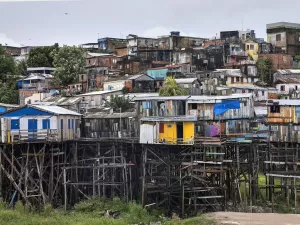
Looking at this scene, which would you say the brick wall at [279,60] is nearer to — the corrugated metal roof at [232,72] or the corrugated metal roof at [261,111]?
the corrugated metal roof at [232,72]

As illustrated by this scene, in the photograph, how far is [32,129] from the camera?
3112cm

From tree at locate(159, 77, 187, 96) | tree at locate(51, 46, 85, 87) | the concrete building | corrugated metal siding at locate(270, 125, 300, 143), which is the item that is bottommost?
corrugated metal siding at locate(270, 125, 300, 143)

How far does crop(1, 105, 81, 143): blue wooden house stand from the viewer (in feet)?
101

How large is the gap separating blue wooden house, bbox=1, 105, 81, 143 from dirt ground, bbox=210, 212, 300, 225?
415 inches

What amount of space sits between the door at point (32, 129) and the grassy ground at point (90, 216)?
155 inches

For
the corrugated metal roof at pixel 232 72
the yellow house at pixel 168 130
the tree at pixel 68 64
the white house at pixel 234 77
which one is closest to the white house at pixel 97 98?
the tree at pixel 68 64

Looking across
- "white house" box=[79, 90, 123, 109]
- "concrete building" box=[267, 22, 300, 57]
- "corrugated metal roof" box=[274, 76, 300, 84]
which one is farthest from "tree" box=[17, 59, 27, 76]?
"corrugated metal roof" box=[274, 76, 300, 84]

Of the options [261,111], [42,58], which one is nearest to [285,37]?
[42,58]

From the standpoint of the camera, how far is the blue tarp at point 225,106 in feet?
99.5

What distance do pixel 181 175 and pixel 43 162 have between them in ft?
27.2

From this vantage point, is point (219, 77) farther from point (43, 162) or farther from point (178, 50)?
point (43, 162)

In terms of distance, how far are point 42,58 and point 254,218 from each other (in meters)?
48.3

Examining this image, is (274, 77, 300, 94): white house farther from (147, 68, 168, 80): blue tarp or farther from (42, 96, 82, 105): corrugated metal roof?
(42, 96, 82, 105): corrugated metal roof

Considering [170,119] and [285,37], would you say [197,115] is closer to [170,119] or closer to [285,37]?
[170,119]
